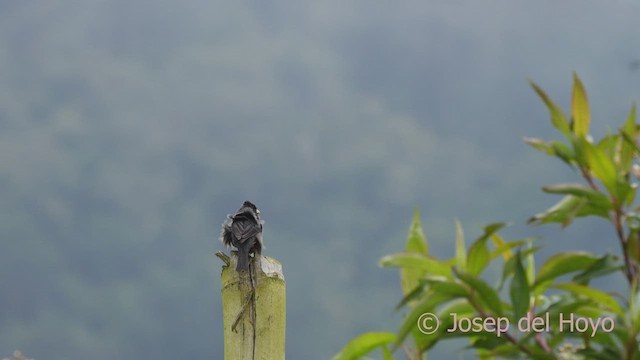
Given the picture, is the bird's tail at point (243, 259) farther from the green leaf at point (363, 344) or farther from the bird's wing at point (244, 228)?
the green leaf at point (363, 344)

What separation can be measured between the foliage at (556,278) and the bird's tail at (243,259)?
2861mm

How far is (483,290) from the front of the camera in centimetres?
196

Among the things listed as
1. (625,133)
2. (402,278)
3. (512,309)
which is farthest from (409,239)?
(625,133)

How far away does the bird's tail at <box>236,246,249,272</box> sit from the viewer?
16.4 feet

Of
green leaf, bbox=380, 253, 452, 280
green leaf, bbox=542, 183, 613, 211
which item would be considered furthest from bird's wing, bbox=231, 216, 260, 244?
green leaf, bbox=542, 183, 613, 211

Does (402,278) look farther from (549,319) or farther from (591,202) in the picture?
(591,202)

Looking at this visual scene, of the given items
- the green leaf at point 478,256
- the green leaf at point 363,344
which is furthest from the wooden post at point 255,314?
the green leaf at point 478,256

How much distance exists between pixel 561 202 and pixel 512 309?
0.35 m

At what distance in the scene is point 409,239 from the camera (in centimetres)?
224

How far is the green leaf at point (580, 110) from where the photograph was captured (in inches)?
84.4

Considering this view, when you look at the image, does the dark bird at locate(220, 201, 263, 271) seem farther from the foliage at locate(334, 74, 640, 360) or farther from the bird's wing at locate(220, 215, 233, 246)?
the foliage at locate(334, 74, 640, 360)

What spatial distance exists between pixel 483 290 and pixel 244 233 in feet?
10.5

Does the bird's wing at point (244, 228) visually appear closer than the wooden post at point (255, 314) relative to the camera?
No

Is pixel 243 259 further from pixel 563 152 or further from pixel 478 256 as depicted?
pixel 563 152
